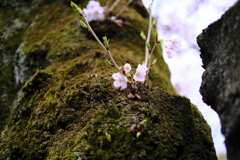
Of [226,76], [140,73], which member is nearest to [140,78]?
[140,73]

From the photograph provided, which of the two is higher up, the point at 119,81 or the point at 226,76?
the point at 119,81

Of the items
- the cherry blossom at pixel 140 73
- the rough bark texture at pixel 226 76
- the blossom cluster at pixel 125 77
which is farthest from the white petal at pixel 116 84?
the rough bark texture at pixel 226 76

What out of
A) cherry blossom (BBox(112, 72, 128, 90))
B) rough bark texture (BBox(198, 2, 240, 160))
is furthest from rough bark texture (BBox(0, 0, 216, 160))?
rough bark texture (BBox(198, 2, 240, 160))

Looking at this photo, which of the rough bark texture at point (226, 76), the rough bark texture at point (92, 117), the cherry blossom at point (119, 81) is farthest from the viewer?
the cherry blossom at point (119, 81)

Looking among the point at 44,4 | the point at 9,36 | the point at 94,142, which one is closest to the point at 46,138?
the point at 94,142

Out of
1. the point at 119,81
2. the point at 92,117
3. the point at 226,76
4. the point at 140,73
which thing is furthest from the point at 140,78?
the point at 226,76

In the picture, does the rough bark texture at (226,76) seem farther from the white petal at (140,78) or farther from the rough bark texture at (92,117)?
the white petal at (140,78)

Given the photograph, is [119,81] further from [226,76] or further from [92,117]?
[226,76]

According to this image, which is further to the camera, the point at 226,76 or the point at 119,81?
the point at 119,81
